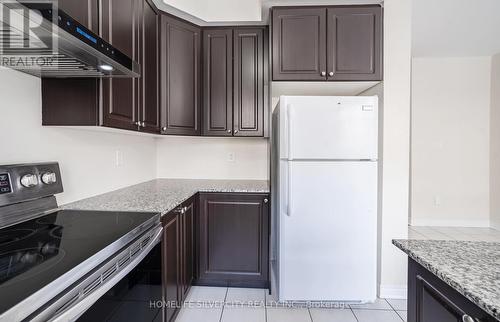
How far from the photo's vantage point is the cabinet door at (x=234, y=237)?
6.84 feet

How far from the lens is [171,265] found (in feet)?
5.06

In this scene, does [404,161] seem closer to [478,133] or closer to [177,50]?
[177,50]

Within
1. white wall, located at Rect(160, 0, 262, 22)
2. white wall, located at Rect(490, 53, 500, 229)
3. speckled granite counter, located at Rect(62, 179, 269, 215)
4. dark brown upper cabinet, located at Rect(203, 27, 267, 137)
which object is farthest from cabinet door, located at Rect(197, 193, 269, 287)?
white wall, located at Rect(490, 53, 500, 229)

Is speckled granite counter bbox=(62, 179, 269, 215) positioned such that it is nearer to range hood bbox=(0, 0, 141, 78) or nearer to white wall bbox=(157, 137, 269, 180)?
white wall bbox=(157, 137, 269, 180)

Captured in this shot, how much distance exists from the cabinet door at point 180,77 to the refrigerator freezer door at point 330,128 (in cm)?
95

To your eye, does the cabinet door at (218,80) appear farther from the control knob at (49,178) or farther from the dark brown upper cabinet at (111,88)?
the control knob at (49,178)

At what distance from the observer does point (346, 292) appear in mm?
1872

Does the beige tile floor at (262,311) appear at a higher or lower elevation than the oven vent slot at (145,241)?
lower

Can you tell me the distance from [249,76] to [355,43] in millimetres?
949

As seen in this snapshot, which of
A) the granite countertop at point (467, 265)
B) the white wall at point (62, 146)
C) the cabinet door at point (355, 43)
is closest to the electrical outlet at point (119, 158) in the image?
the white wall at point (62, 146)

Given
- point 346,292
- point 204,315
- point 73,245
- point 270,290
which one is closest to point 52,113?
point 73,245

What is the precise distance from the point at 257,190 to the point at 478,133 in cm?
411

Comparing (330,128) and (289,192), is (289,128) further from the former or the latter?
(289,192)

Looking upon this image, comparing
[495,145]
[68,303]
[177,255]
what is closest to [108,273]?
[68,303]
